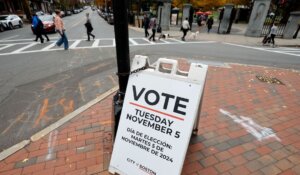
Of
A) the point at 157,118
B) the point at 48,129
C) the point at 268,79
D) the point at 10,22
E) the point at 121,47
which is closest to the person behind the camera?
the point at 157,118

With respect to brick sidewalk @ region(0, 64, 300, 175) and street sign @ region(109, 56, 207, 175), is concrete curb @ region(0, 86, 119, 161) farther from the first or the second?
street sign @ region(109, 56, 207, 175)

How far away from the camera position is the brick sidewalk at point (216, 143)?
2.89 meters

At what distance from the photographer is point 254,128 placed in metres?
3.81

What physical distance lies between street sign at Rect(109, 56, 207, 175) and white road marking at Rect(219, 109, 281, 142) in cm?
211

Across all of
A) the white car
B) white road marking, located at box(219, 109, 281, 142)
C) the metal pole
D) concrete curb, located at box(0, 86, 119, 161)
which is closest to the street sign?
the metal pole

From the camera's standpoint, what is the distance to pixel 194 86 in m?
2.04

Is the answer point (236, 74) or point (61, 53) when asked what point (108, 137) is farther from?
point (61, 53)

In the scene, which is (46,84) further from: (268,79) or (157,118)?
(268,79)

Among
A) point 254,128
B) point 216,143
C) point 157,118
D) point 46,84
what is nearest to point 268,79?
point 254,128

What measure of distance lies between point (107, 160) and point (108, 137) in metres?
0.55

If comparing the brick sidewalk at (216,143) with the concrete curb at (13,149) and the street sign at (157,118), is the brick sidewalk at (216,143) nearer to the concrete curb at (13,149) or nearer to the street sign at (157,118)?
the concrete curb at (13,149)

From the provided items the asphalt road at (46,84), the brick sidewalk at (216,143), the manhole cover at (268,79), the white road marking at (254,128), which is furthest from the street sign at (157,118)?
the manhole cover at (268,79)

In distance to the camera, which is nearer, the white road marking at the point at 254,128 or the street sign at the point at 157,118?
the street sign at the point at 157,118

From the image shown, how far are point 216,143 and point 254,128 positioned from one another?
99 cm
